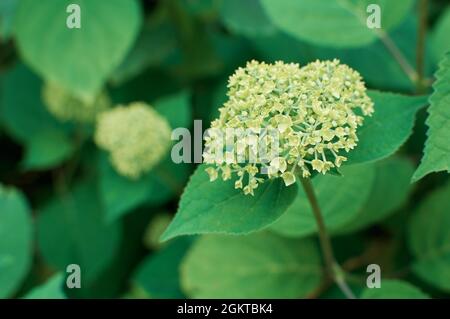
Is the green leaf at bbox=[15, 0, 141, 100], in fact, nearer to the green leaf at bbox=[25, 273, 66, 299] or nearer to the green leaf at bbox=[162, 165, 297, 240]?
the green leaf at bbox=[25, 273, 66, 299]

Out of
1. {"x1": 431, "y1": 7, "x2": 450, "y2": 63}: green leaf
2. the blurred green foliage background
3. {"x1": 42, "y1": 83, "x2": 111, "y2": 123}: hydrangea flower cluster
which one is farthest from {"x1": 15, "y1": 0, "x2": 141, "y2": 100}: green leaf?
{"x1": 431, "y1": 7, "x2": 450, "y2": 63}: green leaf

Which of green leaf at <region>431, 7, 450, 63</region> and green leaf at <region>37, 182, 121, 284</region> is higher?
green leaf at <region>431, 7, 450, 63</region>

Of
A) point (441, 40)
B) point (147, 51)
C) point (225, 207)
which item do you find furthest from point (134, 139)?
point (441, 40)

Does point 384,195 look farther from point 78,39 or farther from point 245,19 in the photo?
point 78,39
